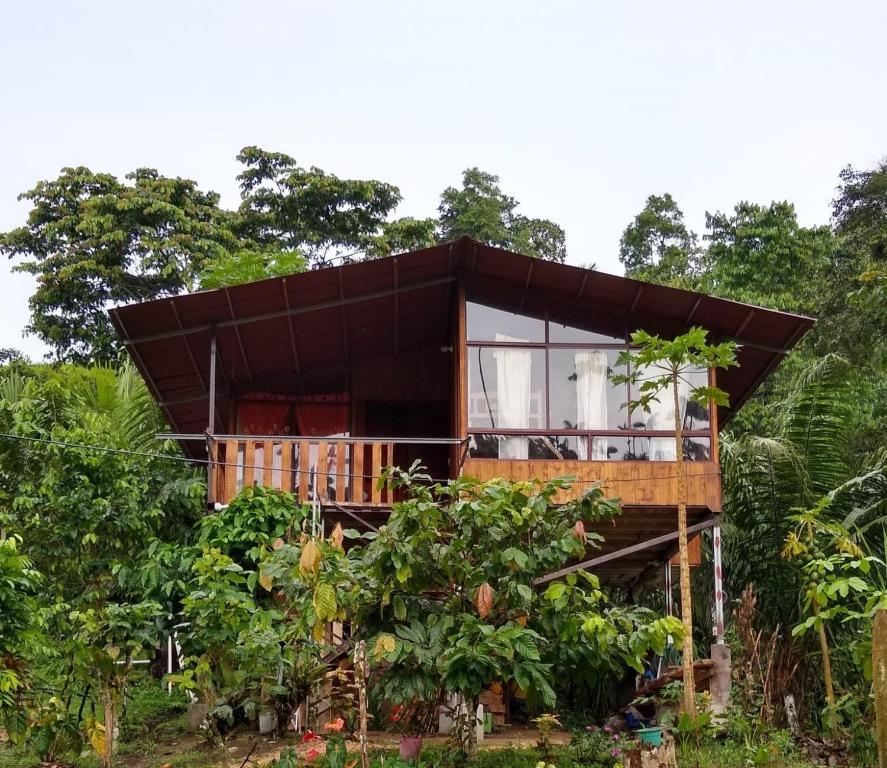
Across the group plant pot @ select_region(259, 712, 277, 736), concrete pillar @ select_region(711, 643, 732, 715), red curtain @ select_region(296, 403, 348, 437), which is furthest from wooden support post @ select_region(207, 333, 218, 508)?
concrete pillar @ select_region(711, 643, 732, 715)

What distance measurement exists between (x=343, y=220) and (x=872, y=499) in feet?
50.6

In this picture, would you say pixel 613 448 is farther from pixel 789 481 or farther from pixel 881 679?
pixel 881 679

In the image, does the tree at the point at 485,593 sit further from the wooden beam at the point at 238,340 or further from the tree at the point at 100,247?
the tree at the point at 100,247

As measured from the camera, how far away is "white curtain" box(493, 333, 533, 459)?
1119 centimetres

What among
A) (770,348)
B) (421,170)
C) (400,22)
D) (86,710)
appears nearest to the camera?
(400,22)

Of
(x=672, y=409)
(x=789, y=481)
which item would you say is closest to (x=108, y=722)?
(x=672, y=409)

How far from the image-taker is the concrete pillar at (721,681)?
33.6 feet

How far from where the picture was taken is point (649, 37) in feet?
34.6

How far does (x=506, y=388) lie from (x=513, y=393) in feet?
0.30

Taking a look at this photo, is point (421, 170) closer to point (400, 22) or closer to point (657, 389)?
point (400, 22)

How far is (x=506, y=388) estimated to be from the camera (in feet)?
37.5

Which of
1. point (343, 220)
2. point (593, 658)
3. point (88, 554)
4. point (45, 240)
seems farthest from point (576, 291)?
point (45, 240)

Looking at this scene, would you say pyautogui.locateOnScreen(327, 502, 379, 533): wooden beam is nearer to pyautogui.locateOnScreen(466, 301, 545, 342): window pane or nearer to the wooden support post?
the wooden support post

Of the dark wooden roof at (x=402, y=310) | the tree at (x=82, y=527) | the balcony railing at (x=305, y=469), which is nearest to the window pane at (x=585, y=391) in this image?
the dark wooden roof at (x=402, y=310)
